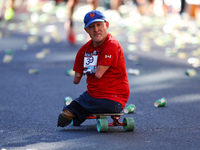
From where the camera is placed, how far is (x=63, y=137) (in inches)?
159

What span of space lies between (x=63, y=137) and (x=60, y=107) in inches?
52.1

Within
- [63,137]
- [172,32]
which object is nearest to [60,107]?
[63,137]

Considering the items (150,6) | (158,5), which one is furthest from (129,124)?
(158,5)

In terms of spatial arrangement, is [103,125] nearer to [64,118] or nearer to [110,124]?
[110,124]

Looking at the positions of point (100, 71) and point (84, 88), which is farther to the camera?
point (84, 88)

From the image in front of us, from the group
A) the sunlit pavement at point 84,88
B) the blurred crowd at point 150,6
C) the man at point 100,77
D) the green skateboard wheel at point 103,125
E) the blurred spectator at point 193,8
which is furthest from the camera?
the blurred crowd at point 150,6

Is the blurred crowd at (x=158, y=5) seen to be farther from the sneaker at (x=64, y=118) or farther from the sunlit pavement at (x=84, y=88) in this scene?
the sneaker at (x=64, y=118)

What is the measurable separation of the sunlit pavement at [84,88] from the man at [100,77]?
0.19 meters

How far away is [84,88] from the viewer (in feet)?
21.5

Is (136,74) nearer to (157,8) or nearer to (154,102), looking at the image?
(154,102)

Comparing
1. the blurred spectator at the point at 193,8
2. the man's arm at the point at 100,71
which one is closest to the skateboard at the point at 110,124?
the man's arm at the point at 100,71

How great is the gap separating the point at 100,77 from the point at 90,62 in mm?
227

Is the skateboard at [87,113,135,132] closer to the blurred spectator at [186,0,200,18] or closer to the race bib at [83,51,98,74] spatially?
the race bib at [83,51,98,74]

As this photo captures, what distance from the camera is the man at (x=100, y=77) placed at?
4.25m
